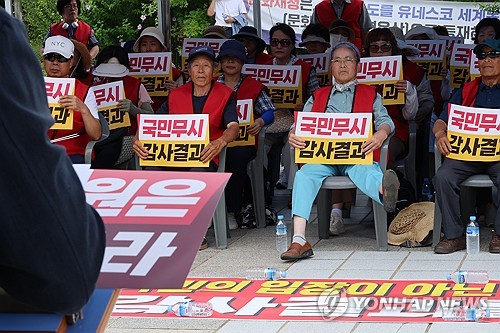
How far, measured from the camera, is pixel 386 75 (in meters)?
8.70

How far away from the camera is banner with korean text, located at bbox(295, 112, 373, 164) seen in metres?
7.48

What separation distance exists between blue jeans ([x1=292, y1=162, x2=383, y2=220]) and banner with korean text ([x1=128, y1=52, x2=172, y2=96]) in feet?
9.69

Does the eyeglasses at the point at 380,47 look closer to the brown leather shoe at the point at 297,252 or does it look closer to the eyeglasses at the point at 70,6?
the brown leather shoe at the point at 297,252

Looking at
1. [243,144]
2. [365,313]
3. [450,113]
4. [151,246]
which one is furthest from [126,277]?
[243,144]

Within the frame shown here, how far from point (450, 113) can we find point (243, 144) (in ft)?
5.91

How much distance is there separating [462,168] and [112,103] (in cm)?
294

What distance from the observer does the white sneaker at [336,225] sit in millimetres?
8094

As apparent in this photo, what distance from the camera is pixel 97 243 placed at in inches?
56.4

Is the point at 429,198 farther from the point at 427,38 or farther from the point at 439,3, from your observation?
the point at 439,3

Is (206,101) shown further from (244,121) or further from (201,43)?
(201,43)

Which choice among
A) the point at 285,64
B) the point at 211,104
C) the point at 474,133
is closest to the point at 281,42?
the point at 285,64

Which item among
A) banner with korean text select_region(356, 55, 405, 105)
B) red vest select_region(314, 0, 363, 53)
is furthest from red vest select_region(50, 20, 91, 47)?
banner with korean text select_region(356, 55, 405, 105)

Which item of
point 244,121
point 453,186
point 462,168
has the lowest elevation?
point 453,186

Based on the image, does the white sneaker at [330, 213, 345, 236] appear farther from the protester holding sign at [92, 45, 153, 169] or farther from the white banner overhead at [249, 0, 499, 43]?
the white banner overhead at [249, 0, 499, 43]
